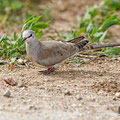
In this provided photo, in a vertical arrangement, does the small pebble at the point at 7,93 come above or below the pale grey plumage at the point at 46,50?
below

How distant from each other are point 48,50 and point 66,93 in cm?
125

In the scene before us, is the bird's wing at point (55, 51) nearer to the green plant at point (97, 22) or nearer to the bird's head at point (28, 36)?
the bird's head at point (28, 36)

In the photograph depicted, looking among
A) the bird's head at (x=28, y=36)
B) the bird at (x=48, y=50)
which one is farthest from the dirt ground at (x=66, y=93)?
the bird's head at (x=28, y=36)

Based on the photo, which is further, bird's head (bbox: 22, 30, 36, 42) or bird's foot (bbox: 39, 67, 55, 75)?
bird's foot (bbox: 39, 67, 55, 75)

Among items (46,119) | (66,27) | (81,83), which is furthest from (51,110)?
(66,27)

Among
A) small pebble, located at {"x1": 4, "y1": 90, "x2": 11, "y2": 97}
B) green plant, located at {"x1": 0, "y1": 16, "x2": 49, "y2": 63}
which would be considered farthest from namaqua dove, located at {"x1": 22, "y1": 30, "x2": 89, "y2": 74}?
small pebble, located at {"x1": 4, "y1": 90, "x2": 11, "y2": 97}

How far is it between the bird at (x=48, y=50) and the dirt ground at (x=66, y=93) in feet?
0.71

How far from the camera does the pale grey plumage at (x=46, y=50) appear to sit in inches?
203

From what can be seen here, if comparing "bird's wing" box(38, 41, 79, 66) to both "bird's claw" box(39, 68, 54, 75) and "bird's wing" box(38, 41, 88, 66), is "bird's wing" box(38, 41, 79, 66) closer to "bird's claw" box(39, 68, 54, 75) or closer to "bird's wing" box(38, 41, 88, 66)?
"bird's wing" box(38, 41, 88, 66)

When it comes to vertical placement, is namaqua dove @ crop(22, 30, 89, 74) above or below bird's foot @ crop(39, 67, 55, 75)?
above

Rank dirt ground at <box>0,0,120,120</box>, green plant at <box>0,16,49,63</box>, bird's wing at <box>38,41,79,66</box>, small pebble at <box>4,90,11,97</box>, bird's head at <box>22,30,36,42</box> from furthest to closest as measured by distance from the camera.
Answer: green plant at <box>0,16,49,63</box>
bird's wing at <box>38,41,79,66</box>
bird's head at <box>22,30,36,42</box>
small pebble at <box>4,90,11,97</box>
dirt ground at <box>0,0,120,120</box>

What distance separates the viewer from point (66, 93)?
423 centimetres

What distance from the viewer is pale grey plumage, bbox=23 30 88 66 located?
5148 mm

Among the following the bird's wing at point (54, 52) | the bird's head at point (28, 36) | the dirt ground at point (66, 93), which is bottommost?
the dirt ground at point (66, 93)
